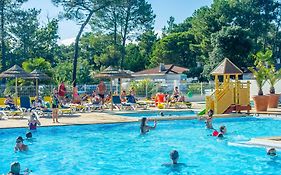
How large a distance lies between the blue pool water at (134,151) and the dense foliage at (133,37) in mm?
20086

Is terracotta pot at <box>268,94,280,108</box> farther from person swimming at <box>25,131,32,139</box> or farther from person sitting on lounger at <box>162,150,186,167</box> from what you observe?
person sitting on lounger at <box>162,150,186,167</box>

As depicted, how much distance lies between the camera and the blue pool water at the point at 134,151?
384 inches

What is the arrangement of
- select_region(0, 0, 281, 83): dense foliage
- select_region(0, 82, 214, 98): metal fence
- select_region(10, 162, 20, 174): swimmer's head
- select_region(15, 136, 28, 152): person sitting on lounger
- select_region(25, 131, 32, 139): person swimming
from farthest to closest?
1. select_region(0, 0, 281, 83): dense foliage
2. select_region(0, 82, 214, 98): metal fence
3. select_region(25, 131, 32, 139): person swimming
4. select_region(15, 136, 28, 152): person sitting on lounger
5. select_region(10, 162, 20, 174): swimmer's head

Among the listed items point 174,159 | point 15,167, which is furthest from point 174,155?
point 15,167

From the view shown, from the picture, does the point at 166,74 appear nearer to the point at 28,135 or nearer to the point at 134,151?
the point at 28,135

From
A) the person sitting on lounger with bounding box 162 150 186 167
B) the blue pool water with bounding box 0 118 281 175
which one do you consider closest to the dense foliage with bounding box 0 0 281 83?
the blue pool water with bounding box 0 118 281 175

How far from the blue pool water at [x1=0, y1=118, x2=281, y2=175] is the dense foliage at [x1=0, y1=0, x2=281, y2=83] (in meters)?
20.1

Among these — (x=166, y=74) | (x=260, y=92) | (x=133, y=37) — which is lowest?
(x=260, y=92)

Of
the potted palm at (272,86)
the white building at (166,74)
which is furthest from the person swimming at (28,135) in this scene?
the white building at (166,74)

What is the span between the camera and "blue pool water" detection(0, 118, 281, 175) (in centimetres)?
976

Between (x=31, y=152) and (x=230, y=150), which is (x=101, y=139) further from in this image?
(x=230, y=150)

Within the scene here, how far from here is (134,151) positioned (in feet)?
39.4

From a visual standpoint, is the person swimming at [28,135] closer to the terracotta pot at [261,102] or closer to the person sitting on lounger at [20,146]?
the person sitting on lounger at [20,146]

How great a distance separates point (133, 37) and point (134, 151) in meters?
39.0
